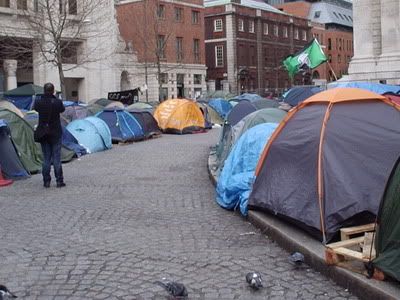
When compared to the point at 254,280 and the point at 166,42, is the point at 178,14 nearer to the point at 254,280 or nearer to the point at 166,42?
the point at 166,42

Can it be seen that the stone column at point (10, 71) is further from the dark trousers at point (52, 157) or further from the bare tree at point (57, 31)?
the dark trousers at point (52, 157)

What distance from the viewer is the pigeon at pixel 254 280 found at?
5.54 meters

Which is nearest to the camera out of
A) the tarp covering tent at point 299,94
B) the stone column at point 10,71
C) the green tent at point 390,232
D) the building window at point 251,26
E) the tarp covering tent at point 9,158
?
the green tent at point 390,232

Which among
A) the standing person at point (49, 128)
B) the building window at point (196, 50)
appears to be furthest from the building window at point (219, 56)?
the standing person at point (49, 128)

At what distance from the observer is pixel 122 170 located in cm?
1464

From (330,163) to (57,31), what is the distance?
2893 centimetres

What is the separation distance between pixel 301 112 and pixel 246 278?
282 centimetres

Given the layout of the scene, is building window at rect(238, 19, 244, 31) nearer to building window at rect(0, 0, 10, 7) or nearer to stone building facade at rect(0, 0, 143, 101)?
stone building facade at rect(0, 0, 143, 101)

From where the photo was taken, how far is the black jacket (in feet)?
37.5

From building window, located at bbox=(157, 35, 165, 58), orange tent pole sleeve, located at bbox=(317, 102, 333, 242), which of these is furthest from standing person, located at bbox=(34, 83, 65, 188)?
building window, located at bbox=(157, 35, 165, 58)

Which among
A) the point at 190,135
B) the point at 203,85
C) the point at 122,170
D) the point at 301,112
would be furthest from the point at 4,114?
the point at 203,85

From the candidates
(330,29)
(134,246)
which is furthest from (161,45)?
(330,29)

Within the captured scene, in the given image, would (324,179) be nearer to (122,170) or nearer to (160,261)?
(160,261)

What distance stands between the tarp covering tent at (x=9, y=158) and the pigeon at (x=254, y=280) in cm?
867
